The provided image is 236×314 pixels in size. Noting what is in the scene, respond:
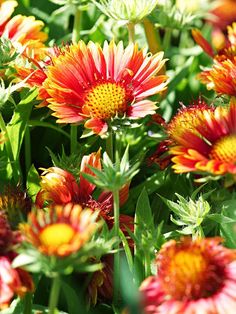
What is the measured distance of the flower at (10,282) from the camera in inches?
32.1

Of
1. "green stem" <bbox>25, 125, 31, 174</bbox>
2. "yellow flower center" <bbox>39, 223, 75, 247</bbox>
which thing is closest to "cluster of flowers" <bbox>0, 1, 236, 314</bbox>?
"yellow flower center" <bbox>39, 223, 75, 247</bbox>

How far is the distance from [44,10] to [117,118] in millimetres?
629

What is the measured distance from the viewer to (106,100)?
1.12 meters

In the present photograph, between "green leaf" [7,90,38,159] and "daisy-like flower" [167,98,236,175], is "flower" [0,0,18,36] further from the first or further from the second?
"daisy-like flower" [167,98,236,175]

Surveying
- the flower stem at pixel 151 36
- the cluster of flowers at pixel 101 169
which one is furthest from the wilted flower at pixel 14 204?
the flower stem at pixel 151 36

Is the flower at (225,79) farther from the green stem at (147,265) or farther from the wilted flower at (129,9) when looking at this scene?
the green stem at (147,265)

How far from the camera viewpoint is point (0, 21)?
4.41ft

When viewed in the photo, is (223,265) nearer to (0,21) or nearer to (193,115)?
(193,115)

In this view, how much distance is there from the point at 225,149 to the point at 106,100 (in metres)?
0.20

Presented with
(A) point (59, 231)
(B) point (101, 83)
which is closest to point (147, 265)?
(A) point (59, 231)

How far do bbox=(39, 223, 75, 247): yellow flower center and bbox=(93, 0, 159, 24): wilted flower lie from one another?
1.70ft

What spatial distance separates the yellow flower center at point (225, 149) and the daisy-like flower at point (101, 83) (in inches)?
4.3

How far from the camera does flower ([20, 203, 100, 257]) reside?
772 millimetres

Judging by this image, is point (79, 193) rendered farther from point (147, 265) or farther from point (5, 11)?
point (5, 11)
